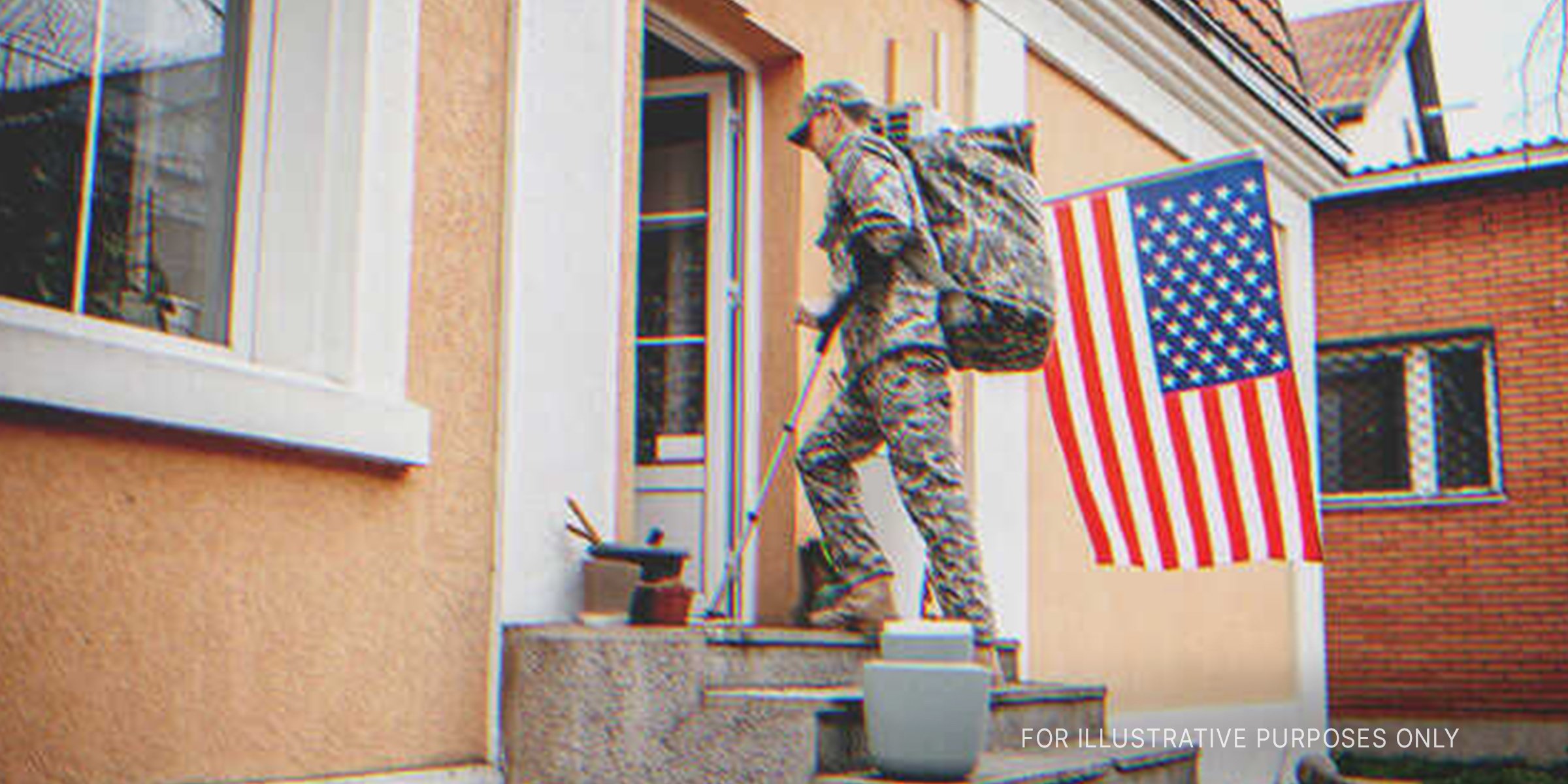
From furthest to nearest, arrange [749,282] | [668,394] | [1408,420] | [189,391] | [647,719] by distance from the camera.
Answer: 1. [1408,420]
2. [668,394]
3. [749,282]
4. [647,719]
5. [189,391]

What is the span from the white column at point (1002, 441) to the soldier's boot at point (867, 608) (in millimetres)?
1761

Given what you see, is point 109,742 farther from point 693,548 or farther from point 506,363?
point 693,548

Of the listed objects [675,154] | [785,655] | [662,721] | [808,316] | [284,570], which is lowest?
[662,721]

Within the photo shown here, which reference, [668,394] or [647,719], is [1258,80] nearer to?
[668,394]

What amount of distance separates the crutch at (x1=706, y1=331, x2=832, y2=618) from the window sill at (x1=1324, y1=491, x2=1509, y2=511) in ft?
30.0

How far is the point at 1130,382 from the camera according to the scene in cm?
624

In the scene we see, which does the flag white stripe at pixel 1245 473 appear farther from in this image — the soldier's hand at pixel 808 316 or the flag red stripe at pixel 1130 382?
the soldier's hand at pixel 808 316

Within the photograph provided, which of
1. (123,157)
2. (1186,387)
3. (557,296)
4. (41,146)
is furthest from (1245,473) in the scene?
(41,146)

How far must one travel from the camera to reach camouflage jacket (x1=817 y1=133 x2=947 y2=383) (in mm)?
4570

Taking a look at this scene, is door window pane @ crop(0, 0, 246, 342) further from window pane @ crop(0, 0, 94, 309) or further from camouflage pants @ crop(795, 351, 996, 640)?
camouflage pants @ crop(795, 351, 996, 640)

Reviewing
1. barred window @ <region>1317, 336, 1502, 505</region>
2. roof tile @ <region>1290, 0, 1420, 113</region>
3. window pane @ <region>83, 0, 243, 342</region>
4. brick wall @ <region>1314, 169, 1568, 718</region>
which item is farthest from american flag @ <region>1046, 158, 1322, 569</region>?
roof tile @ <region>1290, 0, 1420, 113</region>

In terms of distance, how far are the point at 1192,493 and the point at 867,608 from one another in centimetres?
187

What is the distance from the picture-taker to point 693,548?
5.63 meters

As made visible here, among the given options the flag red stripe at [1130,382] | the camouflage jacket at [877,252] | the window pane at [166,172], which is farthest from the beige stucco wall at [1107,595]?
the window pane at [166,172]
